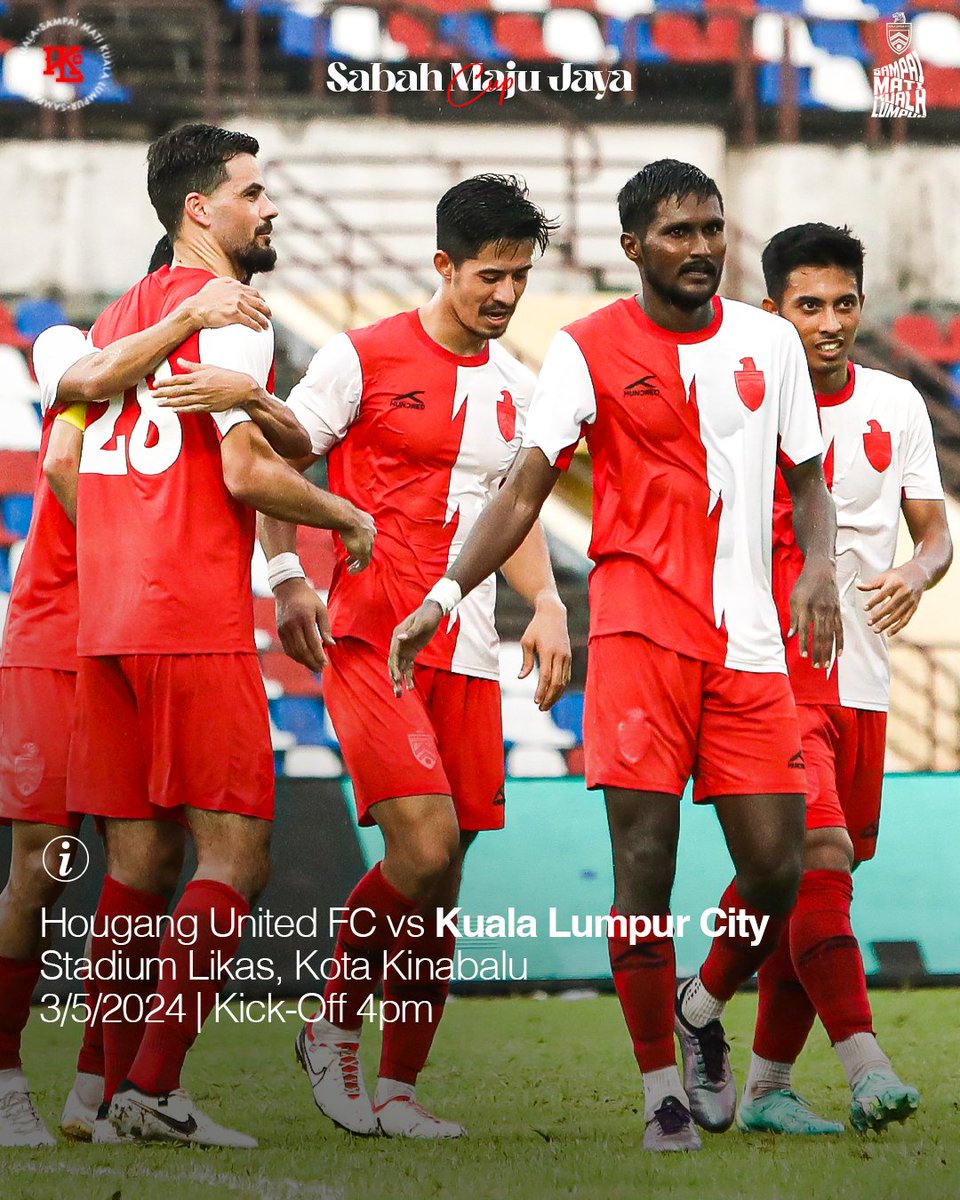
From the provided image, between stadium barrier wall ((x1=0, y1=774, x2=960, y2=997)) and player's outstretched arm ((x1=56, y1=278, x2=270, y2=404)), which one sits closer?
player's outstretched arm ((x1=56, y1=278, x2=270, y2=404))

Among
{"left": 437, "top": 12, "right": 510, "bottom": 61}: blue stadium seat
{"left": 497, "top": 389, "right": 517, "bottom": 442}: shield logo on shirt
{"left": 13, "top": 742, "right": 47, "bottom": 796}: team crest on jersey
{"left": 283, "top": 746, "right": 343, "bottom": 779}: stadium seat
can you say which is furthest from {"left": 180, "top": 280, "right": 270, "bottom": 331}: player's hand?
{"left": 437, "top": 12, "right": 510, "bottom": 61}: blue stadium seat

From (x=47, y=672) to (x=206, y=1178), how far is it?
1293 mm

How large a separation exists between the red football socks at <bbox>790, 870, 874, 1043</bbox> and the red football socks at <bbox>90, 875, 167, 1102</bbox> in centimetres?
138

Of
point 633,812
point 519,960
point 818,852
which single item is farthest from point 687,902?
point 633,812

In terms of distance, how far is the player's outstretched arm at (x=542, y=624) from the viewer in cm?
419

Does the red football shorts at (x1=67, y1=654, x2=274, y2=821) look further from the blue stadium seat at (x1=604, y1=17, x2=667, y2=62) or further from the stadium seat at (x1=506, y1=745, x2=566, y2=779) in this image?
the blue stadium seat at (x1=604, y1=17, x2=667, y2=62)

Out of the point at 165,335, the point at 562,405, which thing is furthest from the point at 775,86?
the point at 165,335

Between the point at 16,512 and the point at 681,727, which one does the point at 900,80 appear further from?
the point at 681,727

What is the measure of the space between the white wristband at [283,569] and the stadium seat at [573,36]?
11.4 ft

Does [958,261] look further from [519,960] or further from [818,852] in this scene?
[818,852]

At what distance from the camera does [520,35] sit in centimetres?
713

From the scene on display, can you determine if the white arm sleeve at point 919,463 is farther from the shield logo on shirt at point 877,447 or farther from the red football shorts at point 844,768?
the red football shorts at point 844,768

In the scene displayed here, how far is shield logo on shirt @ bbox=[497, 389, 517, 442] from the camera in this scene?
14.4 feet

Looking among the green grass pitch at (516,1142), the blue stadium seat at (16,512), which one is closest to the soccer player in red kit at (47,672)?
the green grass pitch at (516,1142)
